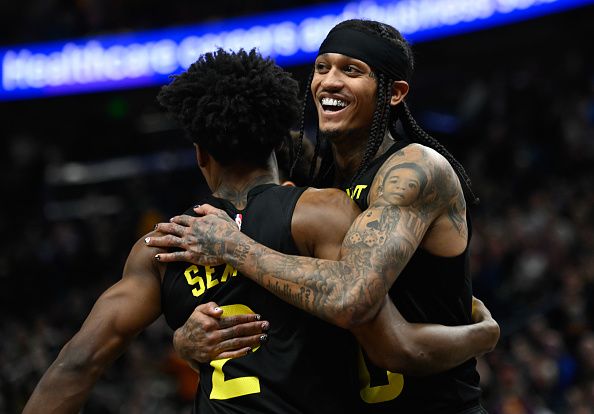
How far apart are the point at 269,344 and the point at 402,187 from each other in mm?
763

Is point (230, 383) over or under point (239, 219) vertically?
under

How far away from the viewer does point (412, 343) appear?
12.5 ft

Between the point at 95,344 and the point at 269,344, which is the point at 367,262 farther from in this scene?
the point at 95,344

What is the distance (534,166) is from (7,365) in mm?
6636

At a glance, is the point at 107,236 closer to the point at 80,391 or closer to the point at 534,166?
the point at 534,166

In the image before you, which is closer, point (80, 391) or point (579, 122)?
point (80, 391)

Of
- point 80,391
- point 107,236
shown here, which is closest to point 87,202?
point 107,236

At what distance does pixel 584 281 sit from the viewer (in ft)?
33.8

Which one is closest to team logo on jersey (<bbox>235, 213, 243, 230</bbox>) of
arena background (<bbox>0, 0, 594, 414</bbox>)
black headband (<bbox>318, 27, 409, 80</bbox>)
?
black headband (<bbox>318, 27, 409, 80</bbox>)

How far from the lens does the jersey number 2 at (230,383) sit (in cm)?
374

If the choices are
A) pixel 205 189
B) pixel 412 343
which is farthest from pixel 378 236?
pixel 205 189

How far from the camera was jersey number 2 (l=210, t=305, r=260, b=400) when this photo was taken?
3.74 meters

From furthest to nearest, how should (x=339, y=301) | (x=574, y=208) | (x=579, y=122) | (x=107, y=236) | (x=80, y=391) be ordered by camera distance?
(x=107, y=236), (x=579, y=122), (x=574, y=208), (x=80, y=391), (x=339, y=301)

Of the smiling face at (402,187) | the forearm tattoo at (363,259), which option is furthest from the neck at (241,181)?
the smiling face at (402,187)
